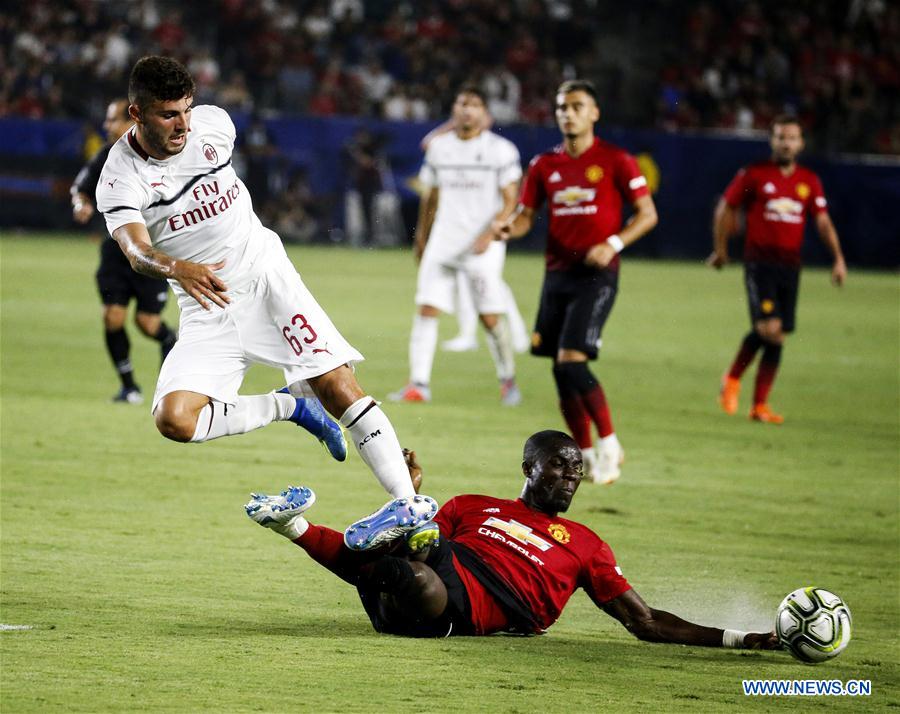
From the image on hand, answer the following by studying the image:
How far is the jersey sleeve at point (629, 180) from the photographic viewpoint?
9.22m

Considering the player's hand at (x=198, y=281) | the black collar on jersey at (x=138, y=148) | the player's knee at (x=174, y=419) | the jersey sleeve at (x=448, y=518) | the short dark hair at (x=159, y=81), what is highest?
the short dark hair at (x=159, y=81)

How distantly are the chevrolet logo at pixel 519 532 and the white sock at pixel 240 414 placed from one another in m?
1.37

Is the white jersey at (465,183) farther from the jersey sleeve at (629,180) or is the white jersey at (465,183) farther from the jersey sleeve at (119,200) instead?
the jersey sleeve at (119,200)

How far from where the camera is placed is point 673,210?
28516mm

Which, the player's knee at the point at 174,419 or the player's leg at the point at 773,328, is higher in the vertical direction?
the player's knee at the point at 174,419

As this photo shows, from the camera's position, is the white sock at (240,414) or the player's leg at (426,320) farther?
the player's leg at (426,320)

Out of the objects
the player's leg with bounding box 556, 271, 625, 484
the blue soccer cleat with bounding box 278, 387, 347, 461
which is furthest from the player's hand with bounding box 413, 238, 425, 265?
the blue soccer cleat with bounding box 278, 387, 347, 461

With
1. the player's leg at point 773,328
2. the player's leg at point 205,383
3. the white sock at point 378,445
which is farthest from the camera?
the player's leg at point 773,328

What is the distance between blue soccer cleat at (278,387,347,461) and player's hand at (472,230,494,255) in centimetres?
521

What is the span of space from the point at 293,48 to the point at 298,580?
26.9 metres

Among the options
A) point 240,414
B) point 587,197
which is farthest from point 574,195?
point 240,414

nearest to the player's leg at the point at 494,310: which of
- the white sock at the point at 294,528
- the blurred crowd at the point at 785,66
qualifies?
the white sock at the point at 294,528

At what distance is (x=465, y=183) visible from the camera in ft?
42.2

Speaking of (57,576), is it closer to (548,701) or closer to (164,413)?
(164,413)
